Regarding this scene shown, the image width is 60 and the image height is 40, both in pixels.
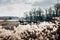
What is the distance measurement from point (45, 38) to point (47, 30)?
2.94 feet

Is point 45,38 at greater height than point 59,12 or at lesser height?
greater

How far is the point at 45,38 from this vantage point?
15328 millimetres

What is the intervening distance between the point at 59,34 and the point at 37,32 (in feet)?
5.00

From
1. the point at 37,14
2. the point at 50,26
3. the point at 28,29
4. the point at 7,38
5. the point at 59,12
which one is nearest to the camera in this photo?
the point at 7,38

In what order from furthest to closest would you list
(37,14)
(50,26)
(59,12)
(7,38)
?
(37,14), (59,12), (50,26), (7,38)

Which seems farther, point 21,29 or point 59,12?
point 59,12

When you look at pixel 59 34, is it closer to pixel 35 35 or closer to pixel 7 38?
pixel 35 35

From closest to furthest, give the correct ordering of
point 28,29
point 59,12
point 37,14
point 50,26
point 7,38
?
point 7,38 < point 28,29 < point 50,26 < point 59,12 < point 37,14

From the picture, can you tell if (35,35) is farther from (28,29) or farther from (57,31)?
(57,31)

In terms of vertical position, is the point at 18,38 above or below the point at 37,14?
above

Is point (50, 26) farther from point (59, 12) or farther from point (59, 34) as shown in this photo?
point (59, 12)

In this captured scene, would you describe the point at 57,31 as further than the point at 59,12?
No

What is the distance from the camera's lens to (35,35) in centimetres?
1511

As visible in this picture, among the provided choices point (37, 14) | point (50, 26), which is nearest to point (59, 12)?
point (37, 14)
